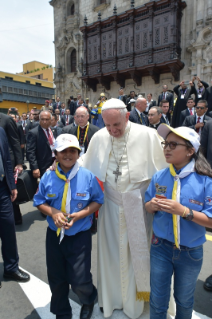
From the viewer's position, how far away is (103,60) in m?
18.8

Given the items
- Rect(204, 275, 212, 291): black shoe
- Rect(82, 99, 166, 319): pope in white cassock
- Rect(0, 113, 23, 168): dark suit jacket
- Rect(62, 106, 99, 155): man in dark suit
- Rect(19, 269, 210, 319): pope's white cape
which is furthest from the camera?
Rect(62, 106, 99, 155): man in dark suit

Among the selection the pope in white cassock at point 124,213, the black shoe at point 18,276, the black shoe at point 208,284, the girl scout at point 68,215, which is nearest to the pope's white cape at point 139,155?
the pope in white cassock at point 124,213

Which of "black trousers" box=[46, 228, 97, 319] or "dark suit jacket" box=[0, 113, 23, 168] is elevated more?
"dark suit jacket" box=[0, 113, 23, 168]

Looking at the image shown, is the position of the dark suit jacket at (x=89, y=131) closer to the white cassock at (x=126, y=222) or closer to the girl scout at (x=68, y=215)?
the white cassock at (x=126, y=222)

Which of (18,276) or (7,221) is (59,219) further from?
(18,276)

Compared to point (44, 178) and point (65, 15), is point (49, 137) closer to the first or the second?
point (44, 178)

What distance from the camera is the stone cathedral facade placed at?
14883mm

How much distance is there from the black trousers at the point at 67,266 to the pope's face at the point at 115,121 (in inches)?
37.4

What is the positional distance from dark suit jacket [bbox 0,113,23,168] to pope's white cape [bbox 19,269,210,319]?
1.92 metres

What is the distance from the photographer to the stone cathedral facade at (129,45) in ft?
48.8

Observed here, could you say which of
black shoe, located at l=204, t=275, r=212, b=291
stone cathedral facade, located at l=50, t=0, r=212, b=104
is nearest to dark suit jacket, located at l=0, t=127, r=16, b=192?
black shoe, located at l=204, t=275, r=212, b=291

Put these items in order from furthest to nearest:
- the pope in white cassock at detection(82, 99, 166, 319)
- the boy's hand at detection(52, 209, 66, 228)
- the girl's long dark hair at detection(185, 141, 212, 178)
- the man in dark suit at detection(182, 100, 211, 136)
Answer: the man in dark suit at detection(182, 100, 211, 136)
the pope in white cassock at detection(82, 99, 166, 319)
the boy's hand at detection(52, 209, 66, 228)
the girl's long dark hair at detection(185, 141, 212, 178)

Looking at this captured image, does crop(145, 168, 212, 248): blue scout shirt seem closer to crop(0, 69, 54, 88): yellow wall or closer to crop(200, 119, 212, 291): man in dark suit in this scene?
crop(200, 119, 212, 291): man in dark suit

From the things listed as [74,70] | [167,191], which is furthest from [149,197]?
[74,70]
